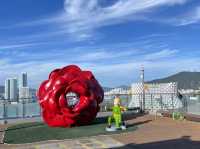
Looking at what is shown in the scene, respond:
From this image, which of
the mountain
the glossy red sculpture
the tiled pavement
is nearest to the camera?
the tiled pavement

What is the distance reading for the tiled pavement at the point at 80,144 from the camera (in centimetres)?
1525

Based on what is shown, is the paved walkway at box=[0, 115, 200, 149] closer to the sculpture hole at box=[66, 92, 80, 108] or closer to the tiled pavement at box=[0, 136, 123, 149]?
the tiled pavement at box=[0, 136, 123, 149]

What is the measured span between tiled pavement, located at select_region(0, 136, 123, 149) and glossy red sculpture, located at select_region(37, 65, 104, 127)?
3928 mm

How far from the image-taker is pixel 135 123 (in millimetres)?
22719

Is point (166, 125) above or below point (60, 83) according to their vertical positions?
below

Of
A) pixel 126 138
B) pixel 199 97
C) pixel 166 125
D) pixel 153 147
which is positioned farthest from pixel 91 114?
pixel 199 97

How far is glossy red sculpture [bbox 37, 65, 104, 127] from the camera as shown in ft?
68.5

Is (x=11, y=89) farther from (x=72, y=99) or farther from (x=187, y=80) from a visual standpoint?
(x=187, y=80)

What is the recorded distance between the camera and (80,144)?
52.0 ft

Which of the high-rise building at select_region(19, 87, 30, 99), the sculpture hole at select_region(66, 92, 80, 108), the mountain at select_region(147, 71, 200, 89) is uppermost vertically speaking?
the mountain at select_region(147, 71, 200, 89)

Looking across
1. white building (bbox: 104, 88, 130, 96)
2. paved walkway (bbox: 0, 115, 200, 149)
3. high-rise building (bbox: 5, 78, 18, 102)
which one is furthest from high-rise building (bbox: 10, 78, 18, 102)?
paved walkway (bbox: 0, 115, 200, 149)

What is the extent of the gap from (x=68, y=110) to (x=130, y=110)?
9.44 meters

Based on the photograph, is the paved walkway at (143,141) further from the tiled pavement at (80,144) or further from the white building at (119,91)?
the white building at (119,91)

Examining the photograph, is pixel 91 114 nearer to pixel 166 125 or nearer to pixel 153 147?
pixel 166 125
